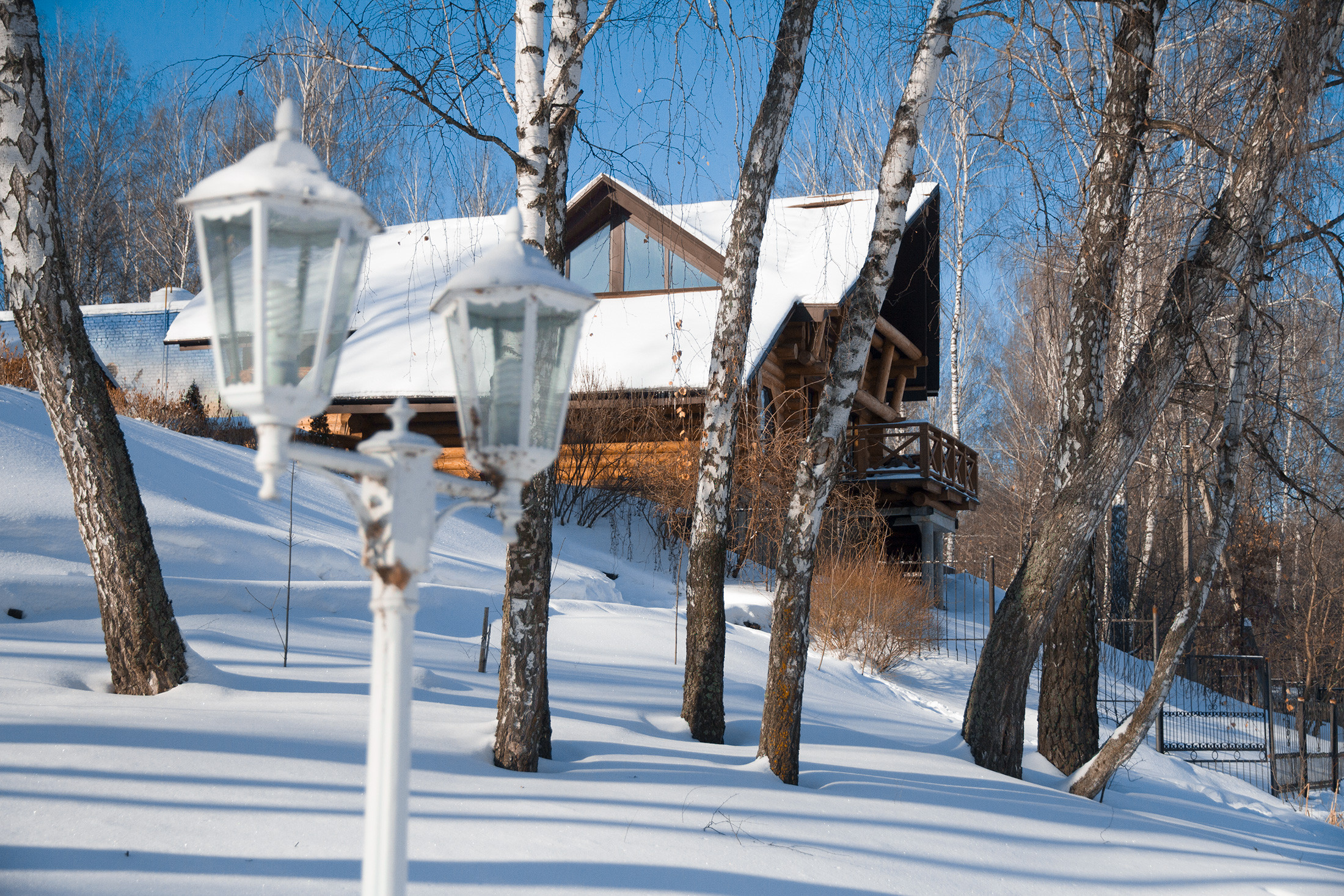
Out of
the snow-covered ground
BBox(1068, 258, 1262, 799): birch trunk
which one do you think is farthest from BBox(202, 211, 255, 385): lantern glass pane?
BBox(1068, 258, 1262, 799): birch trunk

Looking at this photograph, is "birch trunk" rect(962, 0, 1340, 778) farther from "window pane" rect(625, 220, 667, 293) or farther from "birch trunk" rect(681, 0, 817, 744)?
"window pane" rect(625, 220, 667, 293)

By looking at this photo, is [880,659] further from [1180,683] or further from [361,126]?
[361,126]

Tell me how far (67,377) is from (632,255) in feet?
38.5

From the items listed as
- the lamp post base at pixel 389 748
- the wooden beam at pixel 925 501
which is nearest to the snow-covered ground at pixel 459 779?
the lamp post base at pixel 389 748

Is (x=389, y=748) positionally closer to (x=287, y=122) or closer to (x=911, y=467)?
(x=287, y=122)

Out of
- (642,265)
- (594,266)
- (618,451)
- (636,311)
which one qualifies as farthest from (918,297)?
(618,451)

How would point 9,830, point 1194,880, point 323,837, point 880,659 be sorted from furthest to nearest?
1. point 880,659
2. point 1194,880
3. point 323,837
4. point 9,830

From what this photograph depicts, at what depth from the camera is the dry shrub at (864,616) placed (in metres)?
11.6

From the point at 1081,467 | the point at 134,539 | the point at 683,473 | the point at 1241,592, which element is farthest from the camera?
the point at 1241,592

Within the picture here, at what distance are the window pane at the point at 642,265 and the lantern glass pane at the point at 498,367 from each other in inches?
541

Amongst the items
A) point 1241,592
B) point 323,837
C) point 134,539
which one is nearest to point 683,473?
point 134,539

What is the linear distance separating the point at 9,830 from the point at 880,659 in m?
10.00

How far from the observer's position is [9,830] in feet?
9.24

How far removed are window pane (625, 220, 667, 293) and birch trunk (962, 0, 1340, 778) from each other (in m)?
9.99
